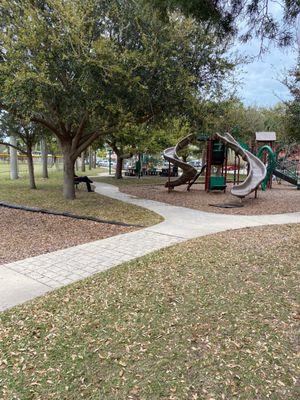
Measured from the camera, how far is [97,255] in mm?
5516

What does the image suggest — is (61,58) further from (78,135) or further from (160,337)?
(160,337)

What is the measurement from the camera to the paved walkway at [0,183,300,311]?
13.8 ft

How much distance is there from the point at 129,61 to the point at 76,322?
6.58 metres

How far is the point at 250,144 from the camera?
29172 mm

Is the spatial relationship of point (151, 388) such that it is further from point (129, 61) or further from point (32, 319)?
point (129, 61)

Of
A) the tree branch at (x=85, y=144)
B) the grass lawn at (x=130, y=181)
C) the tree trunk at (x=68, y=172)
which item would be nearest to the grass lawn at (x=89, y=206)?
the tree trunk at (x=68, y=172)

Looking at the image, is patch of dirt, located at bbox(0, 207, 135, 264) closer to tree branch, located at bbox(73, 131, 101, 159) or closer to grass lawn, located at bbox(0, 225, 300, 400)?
grass lawn, located at bbox(0, 225, 300, 400)

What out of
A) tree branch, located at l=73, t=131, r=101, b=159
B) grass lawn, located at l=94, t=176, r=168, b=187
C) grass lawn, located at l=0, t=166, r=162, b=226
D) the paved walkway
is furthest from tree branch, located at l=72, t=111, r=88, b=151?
Result: grass lawn, located at l=94, t=176, r=168, b=187

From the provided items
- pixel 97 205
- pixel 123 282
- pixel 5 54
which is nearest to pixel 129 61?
pixel 5 54

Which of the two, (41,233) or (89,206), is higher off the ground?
(89,206)

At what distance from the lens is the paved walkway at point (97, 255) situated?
13.8 ft

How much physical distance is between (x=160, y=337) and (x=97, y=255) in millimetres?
2785

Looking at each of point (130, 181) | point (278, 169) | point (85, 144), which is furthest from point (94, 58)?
point (278, 169)

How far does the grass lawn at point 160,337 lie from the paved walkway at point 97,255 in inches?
14.6
